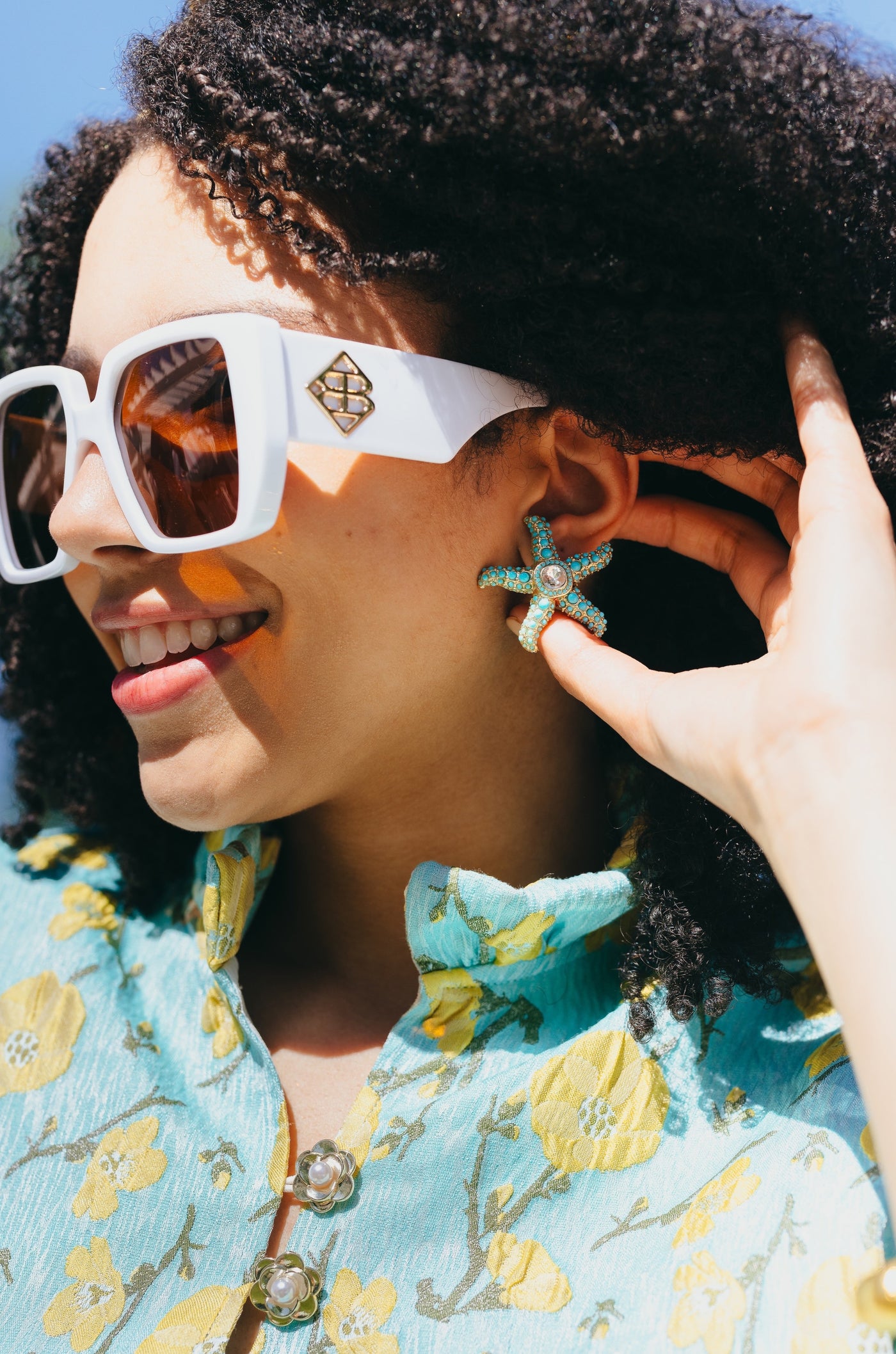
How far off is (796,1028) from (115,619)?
1.29m

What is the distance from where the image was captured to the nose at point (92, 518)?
176 centimetres

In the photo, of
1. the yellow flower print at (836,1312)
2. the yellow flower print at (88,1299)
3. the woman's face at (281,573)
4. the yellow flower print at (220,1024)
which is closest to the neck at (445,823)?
the woman's face at (281,573)

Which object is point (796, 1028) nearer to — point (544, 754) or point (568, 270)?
point (544, 754)

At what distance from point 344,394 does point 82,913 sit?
4.06 ft

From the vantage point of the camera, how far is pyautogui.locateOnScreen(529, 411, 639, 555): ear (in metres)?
1.93

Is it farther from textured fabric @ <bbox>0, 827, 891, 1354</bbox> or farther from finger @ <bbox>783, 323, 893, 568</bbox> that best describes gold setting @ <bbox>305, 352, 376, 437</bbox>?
textured fabric @ <bbox>0, 827, 891, 1354</bbox>

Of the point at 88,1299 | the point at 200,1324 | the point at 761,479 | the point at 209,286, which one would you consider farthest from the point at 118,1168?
the point at 761,479

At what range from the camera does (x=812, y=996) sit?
188 centimetres

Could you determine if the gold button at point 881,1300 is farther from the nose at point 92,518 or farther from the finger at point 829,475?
the nose at point 92,518

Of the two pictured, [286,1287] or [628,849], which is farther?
[628,849]

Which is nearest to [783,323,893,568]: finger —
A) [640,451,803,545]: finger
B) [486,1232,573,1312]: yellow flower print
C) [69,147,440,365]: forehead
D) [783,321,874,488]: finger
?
[783,321,874,488]: finger

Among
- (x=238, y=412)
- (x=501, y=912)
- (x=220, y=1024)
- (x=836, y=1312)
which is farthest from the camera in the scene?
(x=220, y=1024)

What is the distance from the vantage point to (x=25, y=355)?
8.24ft

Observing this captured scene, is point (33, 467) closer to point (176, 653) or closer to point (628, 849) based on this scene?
point (176, 653)
